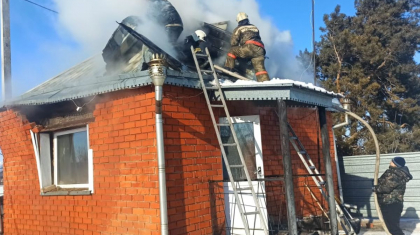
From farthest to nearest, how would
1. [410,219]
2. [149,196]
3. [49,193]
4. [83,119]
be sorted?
[410,219] → [49,193] → [83,119] → [149,196]

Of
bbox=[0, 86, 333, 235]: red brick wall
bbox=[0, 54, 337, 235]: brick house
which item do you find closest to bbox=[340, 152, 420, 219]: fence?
bbox=[0, 54, 337, 235]: brick house

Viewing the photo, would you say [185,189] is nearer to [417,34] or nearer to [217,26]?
[217,26]

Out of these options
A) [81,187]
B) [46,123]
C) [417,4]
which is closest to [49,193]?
[81,187]

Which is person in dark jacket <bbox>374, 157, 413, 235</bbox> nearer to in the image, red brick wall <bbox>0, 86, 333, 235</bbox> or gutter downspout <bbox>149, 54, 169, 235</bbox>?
red brick wall <bbox>0, 86, 333, 235</bbox>

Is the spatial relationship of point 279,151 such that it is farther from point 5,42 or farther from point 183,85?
point 5,42

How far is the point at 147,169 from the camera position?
4.92m

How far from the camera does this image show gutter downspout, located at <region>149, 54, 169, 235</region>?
4.57m

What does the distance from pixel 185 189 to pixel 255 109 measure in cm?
196

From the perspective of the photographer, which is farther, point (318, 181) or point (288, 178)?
point (318, 181)

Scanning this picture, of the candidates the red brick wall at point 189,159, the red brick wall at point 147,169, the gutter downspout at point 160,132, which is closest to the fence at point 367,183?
the red brick wall at point 147,169

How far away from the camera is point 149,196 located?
4859mm

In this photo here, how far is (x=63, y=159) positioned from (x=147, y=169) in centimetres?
251

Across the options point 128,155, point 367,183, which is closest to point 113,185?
point 128,155

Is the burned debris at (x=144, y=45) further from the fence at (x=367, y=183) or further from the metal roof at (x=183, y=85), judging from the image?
the fence at (x=367, y=183)
